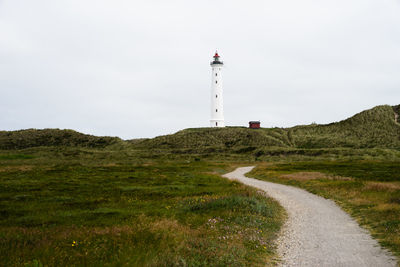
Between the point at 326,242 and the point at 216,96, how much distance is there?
422 ft

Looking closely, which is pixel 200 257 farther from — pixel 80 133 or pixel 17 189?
pixel 80 133

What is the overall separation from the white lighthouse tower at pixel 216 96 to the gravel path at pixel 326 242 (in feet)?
392

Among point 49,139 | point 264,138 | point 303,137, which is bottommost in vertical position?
point 264,138

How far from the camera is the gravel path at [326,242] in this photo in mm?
12328

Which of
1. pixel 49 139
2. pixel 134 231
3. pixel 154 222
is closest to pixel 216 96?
pixel 49 139

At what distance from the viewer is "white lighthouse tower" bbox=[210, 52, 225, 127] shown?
141750 millimetres

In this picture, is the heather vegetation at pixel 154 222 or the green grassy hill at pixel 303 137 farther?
the green grassy hill at pixel 303 137

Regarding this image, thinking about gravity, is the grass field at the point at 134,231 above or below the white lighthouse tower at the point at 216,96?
below

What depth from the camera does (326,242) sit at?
14.9 metres

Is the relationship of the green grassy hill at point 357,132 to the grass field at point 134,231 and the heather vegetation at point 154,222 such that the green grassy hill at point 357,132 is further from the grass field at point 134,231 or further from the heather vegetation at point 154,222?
the grass field at point 134,231

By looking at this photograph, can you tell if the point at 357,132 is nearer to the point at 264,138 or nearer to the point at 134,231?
the point at 264,138

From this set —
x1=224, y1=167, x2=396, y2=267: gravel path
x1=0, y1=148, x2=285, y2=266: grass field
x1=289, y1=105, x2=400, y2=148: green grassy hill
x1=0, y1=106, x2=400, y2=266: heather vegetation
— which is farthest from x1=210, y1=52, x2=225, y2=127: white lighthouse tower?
x1=224, y1=167, x2=396, y2=267: gravel path

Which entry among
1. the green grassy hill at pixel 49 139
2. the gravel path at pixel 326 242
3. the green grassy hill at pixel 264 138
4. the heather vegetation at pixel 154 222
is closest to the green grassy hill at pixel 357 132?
the green grassy hill at pixel 264 138

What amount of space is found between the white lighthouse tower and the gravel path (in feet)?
392
